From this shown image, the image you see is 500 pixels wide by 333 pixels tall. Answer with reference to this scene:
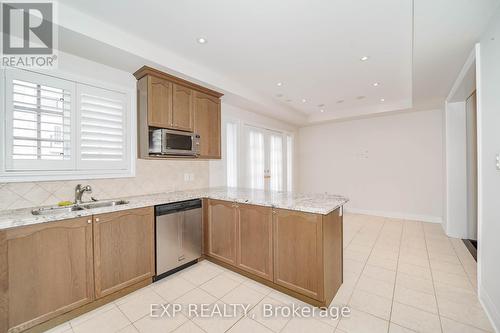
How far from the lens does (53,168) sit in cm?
210

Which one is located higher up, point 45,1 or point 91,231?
point 45,1

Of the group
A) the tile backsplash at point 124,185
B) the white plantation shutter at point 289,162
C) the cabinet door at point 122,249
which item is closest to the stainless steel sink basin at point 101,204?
the tile backsplash at point 124,185

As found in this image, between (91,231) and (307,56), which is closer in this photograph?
(91,231)

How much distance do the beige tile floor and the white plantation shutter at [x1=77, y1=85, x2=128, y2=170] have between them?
4.97ft

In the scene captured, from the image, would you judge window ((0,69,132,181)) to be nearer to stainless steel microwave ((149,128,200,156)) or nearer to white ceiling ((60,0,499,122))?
stainless steel microwave ((149,128,200,156))

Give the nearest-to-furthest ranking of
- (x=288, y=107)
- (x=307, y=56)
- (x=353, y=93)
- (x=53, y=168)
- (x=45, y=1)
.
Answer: (x=45, y=1)
(x=53, y=168)
(x=307, y=56)
(x=353, y=93)
(x=288, y=107)

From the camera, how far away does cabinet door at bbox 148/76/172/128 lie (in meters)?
2.52

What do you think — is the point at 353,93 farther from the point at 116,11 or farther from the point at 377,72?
the point at 116,11

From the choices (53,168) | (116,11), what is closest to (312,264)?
(53,168)

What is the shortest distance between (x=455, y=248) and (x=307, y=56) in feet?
11.9

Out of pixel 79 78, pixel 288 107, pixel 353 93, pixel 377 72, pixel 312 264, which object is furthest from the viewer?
pixel 288 107

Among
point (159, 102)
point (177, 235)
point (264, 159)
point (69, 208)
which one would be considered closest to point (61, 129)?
point (69, 208)

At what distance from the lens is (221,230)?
104 inches

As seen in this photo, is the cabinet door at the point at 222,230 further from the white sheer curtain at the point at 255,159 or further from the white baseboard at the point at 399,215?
the white baseboard at the point at 399,215
